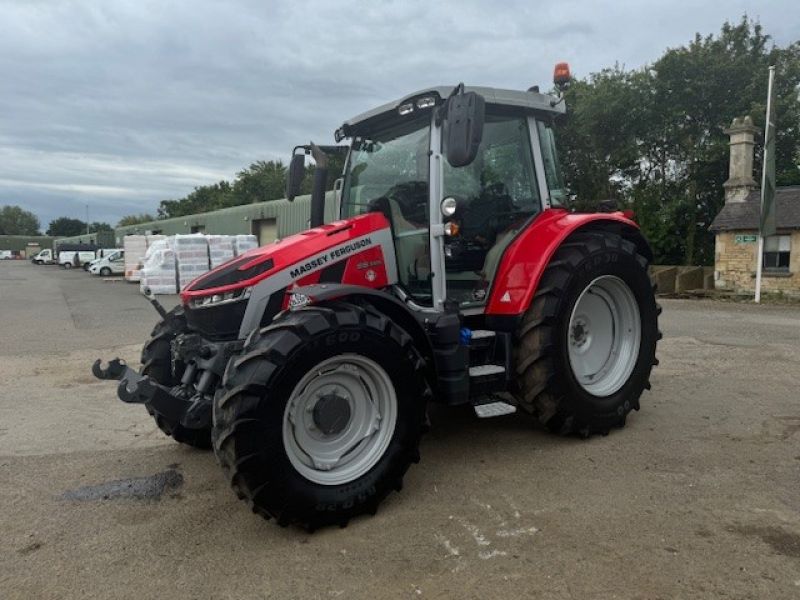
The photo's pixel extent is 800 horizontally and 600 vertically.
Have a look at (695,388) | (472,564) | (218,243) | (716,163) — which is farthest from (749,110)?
(472,564)

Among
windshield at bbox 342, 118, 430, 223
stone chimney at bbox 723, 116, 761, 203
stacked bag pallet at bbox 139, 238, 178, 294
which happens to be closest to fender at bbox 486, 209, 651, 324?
windshield at bbox 342, 118, 430, 223

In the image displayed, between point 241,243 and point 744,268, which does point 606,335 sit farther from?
point 241,243

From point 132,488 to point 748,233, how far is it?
21.7m

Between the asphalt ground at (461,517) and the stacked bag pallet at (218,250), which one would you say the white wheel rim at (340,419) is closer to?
the asphalt ground at (461,517)

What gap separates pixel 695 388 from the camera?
6336 millimetres

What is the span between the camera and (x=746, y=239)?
67.9ft

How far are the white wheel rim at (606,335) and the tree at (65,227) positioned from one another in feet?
492

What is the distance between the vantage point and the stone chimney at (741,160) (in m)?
21.7

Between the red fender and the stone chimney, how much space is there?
2064 centimetres

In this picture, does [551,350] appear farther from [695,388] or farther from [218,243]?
[218,243]

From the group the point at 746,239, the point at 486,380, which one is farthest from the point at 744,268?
the point at 486,380

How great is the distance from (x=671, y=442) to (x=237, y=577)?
132 inches

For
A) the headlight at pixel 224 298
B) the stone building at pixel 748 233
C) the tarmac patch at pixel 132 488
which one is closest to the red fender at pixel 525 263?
the headlight at pixel 224 298

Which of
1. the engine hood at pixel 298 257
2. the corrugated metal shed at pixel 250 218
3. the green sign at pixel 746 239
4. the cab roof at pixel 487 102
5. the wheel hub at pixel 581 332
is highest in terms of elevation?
the corrugated metal shed at pixel 250 218
